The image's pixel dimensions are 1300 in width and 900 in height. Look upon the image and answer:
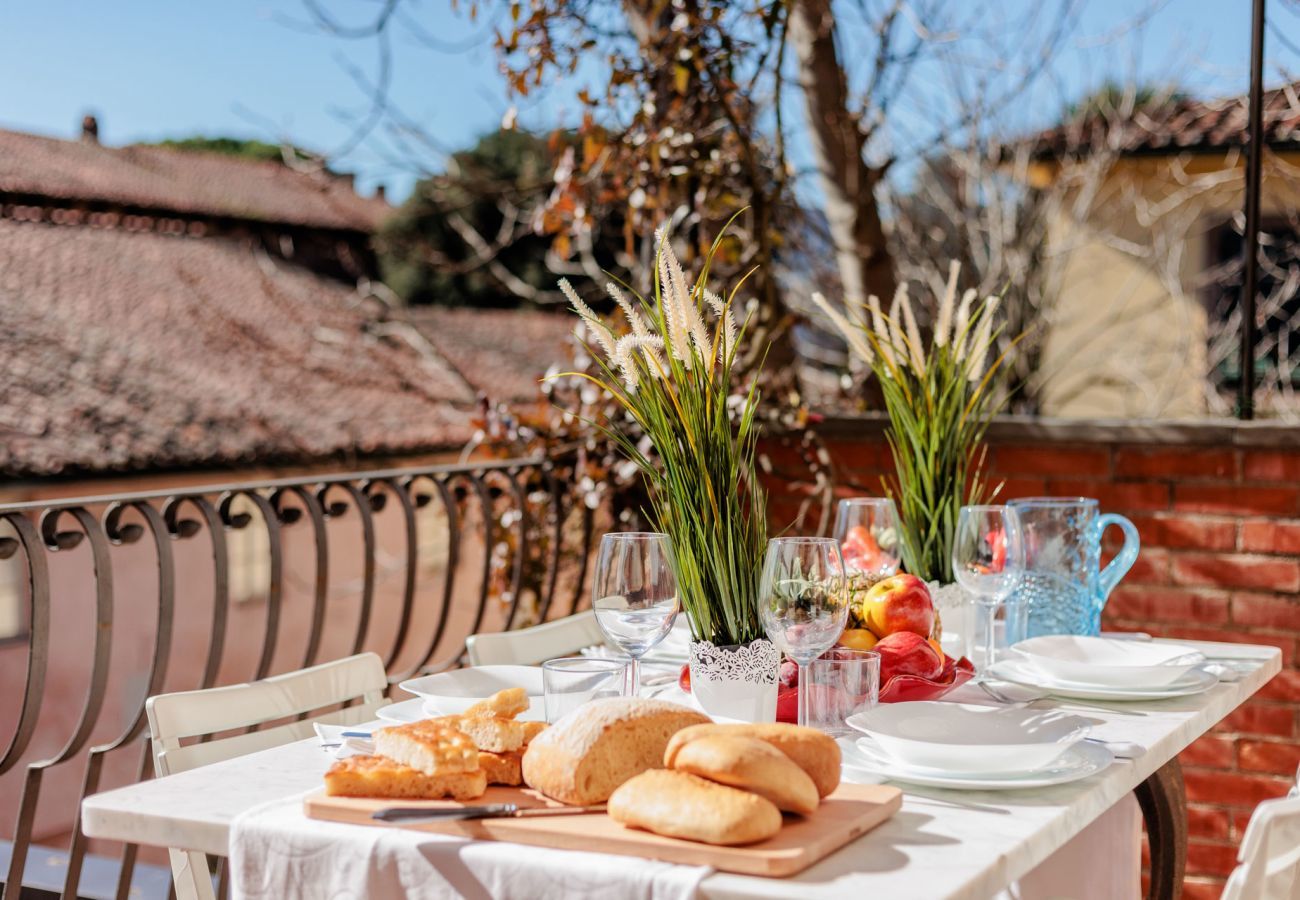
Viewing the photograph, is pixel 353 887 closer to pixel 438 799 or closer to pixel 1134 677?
pixel 438 799

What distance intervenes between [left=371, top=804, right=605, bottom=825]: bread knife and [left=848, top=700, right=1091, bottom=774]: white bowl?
1.19 ft

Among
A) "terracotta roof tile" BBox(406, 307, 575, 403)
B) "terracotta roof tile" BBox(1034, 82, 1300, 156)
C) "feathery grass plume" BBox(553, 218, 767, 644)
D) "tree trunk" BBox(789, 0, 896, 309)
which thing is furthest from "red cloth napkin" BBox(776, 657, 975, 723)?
"terracotta roof tile" BBox(406, 307, 575, 403)

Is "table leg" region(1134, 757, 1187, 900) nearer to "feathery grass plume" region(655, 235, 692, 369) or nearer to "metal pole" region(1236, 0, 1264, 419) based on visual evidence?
"feathery grass plume" region(655, 235, 692, 369)

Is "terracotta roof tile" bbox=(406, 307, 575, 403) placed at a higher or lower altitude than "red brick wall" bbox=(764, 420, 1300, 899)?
higher

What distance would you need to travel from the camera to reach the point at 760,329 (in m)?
4.09

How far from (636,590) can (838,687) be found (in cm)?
28

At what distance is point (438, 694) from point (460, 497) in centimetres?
184

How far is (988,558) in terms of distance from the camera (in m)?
2.05

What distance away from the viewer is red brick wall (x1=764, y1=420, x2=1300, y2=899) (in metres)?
3.17

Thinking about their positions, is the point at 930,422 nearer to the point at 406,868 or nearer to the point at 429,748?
the point at 429,748

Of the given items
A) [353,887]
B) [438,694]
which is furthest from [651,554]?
[353,887]

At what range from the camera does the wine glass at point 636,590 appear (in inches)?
66.9

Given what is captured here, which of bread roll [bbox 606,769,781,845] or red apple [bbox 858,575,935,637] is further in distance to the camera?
red apple [bbox 858,575,935,637]

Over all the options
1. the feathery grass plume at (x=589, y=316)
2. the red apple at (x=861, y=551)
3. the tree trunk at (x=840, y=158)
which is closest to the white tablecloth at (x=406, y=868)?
the feathery grass plume at (x=589, y=316)
